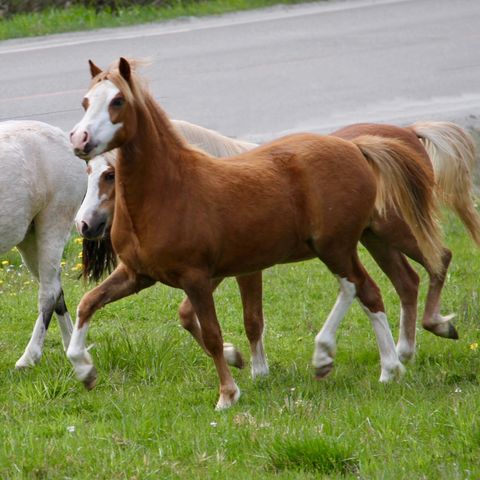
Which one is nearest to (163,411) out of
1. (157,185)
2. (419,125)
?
(157,185)

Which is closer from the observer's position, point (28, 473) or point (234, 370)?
point (28, 473)

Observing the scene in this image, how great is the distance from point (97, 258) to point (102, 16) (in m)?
9.99

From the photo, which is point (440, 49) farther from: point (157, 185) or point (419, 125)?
point (157, 185)

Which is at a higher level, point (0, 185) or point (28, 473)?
point (0, 185)

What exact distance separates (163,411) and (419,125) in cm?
291

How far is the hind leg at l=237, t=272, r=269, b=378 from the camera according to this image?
23.7ft

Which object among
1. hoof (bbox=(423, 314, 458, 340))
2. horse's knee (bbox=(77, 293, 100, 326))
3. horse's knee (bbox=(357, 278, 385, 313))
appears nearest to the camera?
horse's knee (bbox=(77, 293, 100, 326))

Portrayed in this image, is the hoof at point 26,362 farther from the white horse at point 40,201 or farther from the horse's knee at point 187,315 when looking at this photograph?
the horse's knee at point 187,315

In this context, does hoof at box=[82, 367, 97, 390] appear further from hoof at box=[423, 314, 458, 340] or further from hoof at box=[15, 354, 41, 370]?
hoof at box=[423, 314, 458, 340]

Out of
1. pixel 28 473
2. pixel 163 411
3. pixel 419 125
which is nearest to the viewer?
pixel 28 473

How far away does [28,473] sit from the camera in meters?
5.35

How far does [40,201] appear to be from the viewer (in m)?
7.37

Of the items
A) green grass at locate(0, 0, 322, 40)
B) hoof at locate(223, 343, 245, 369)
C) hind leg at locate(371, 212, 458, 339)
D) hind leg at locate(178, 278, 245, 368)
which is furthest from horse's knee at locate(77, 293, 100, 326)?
green grass at locate(0, 0, 322, 40)

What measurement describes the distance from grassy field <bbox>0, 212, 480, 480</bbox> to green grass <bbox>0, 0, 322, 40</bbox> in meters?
8.39
